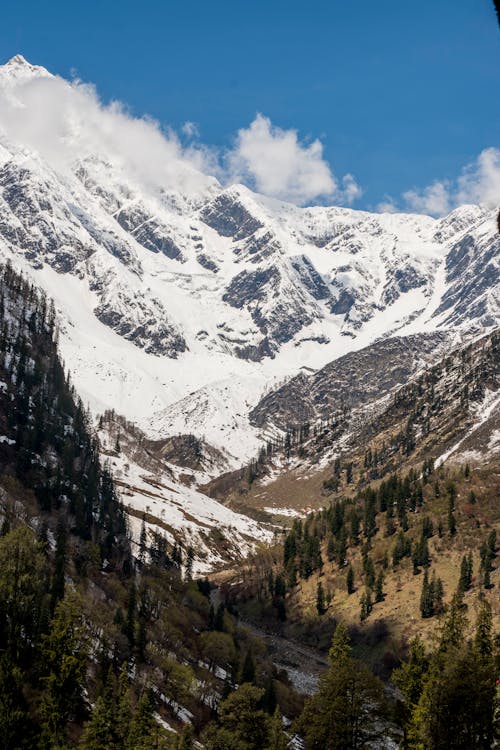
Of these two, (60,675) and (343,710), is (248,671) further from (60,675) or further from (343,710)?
(343,710)

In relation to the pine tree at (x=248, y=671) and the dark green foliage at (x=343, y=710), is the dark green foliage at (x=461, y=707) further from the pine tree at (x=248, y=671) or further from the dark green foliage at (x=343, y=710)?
the pine tree at (x=248, y=671)

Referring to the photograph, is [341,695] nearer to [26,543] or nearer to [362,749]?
[362,749]

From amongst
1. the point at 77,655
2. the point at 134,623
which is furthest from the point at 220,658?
the point at 77,655

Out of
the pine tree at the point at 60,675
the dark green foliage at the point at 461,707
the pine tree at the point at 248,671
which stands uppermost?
the dark green foliage at the point at 461,707

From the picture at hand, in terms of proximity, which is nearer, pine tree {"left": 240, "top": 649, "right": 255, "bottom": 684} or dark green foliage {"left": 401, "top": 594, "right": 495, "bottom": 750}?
dark green foliage {"left": 401, "top": 594, "right": 495, "bottom": 750}

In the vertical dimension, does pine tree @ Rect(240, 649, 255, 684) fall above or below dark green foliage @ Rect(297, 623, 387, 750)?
below

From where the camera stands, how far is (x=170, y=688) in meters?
137

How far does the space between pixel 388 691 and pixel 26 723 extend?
348 ft

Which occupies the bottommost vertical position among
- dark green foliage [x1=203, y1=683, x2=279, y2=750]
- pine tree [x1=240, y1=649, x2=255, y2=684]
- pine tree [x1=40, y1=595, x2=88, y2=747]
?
pine tree [x1=240, y1=649, x2=255, y2=684]

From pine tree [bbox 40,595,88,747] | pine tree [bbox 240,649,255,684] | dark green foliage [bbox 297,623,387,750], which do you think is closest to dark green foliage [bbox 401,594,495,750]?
dark green foliage [bbox 297,623,387,750]

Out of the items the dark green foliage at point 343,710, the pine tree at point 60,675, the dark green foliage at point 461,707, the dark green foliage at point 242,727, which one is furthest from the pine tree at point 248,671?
the dark green foliage at point 461,707

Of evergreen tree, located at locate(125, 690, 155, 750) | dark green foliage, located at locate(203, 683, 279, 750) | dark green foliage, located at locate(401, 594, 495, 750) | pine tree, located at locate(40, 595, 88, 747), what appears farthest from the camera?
dark green foliage, located at locate(203, 683, 279, 750)

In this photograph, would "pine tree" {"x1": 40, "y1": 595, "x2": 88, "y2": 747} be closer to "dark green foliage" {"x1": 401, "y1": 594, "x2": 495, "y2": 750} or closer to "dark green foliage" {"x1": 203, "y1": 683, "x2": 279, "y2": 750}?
"dark green foliage" {"x1": 203, "y1": 683, "x2": 279, "y2": 750}

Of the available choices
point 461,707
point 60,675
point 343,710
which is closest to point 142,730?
point 60,675
